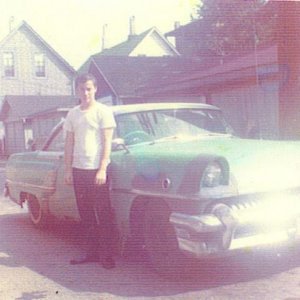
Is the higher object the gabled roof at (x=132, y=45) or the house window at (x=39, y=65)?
the gabled roof at (x=132, y=45)

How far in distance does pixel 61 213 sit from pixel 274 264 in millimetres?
2106

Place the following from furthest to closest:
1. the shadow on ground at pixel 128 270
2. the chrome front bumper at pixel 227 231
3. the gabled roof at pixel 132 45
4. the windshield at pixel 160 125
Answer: the gabled roof at pixel 132 45 → the windshield at pixel 160 125 → the shadow on ground at pixel 128 270 → the chrome front bumper at pixel 227 231

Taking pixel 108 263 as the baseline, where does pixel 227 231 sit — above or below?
above

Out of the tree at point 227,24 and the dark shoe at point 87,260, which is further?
the tree at point 227,24

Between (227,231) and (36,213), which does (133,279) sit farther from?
(36,213)

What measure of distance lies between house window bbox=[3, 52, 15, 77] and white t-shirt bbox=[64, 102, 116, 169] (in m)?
29.9

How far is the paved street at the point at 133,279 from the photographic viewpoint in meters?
4.11

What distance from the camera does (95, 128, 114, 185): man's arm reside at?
4.64 m

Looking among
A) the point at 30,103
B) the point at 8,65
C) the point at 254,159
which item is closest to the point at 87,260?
the point at 254,159

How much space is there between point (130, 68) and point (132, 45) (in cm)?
1456

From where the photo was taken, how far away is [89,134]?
4.75 m

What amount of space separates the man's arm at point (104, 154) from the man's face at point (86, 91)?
11.1 inches

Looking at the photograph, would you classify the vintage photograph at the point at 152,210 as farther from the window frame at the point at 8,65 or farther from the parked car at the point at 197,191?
the window frame at the point at 8,65

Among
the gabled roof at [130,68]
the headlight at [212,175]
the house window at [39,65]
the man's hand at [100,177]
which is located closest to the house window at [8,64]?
the house window at [39,65]
